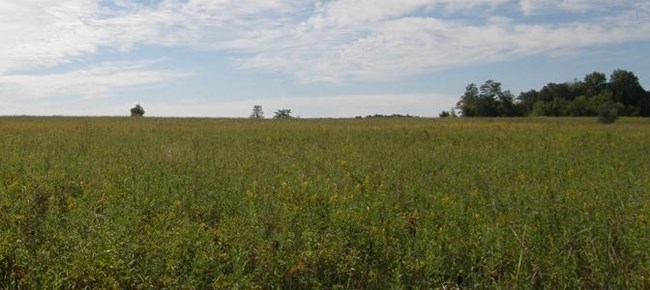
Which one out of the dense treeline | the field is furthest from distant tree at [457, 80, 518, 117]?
the field

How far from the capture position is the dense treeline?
83438mm

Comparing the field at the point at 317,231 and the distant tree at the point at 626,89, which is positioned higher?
the distant tree at the point at 626,89

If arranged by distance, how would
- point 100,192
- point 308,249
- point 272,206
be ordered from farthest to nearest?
point 100,192 → point 272,206 → point 308,249

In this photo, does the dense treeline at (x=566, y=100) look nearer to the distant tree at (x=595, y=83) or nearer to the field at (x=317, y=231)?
the distant tree at (x=595, y=83)

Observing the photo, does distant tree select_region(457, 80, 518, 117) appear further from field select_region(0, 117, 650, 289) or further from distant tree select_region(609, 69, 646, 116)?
field select_region(0, 117, 650, 289)

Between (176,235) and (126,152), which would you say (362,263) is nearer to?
(176,235)

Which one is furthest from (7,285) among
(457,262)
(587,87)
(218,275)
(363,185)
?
(587,87)

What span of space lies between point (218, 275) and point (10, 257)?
1.55 m

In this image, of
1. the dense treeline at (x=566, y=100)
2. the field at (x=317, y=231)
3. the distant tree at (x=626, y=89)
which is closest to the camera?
the field at (x=317, y=231)

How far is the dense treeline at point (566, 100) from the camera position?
83.4m

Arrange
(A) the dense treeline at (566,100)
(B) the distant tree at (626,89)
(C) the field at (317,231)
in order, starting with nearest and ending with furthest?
(C) the field at (317,231), (A) the dense treeline at (566,100), (B) the distant tree at (626,89)

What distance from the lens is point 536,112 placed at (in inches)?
3314

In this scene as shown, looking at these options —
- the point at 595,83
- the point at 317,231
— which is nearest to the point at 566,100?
the point at 595,83

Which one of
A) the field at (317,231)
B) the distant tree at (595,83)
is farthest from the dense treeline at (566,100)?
the field at (317,231)
